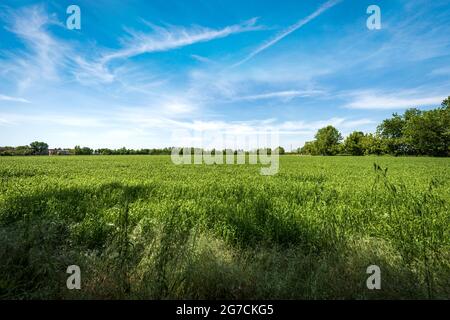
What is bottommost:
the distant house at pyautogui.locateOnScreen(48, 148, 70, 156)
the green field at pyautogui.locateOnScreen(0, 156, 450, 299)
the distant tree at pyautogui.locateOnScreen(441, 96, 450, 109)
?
the green field at pyautogui.locateOnScreen(0, 156, 450, 299)

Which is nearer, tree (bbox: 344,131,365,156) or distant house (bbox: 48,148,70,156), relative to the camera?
tree (bbox: 344,131,365,156)

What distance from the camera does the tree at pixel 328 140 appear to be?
11456cm

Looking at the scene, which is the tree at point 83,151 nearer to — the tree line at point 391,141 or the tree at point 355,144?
the tree line at point 391,141

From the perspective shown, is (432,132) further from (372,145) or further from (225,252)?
(225,252)

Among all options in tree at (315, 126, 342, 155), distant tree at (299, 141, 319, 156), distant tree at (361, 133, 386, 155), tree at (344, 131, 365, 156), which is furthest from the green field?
distant tree at (299, 141, 319, 156)

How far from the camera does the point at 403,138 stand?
7400 cm

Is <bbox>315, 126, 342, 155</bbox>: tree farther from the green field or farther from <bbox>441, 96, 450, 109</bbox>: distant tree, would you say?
the green field

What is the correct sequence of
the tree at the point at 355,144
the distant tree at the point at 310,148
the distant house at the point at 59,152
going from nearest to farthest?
the tree at the point at 355,144
the distant house at the point at 59,152
the distant tree at the point at 310,148

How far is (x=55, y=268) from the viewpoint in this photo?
2975mm

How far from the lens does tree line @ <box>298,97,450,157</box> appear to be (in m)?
61.9


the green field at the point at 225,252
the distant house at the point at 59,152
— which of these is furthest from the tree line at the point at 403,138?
the distant house at the point at 59,152
